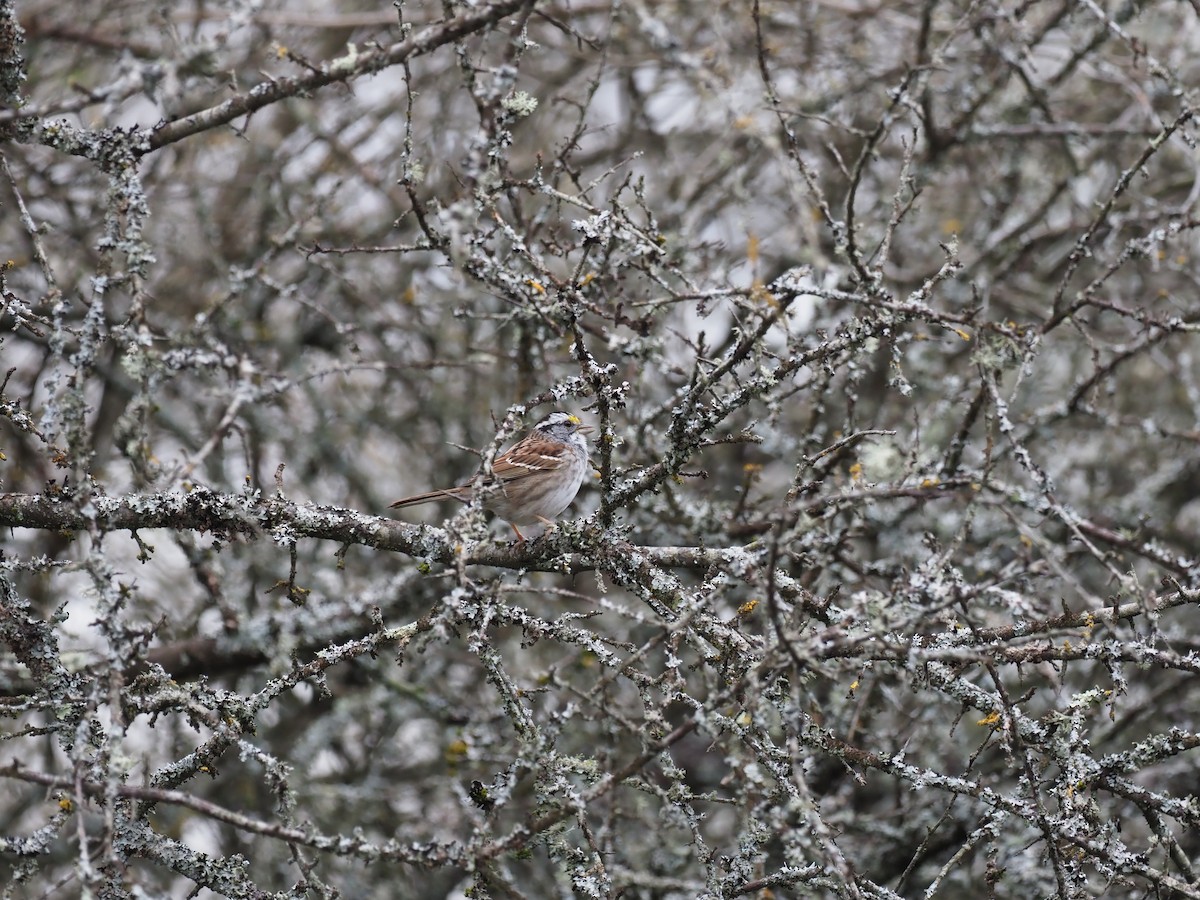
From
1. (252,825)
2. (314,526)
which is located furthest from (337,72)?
(252,825)

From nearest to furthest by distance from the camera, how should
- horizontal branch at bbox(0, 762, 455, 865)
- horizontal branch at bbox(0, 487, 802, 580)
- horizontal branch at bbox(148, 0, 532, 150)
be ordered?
horizontal branch at bbox(0, 762, 455, 865), horizontal branch at bbox(148, 0, 532, 150), horizontal branch at bbox(0, 487, 802, 580)

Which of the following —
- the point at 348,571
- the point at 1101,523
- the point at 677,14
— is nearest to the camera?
the point at 1101,523

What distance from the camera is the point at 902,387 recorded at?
12.2 ft

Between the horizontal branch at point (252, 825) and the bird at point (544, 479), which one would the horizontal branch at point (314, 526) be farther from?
the bird at point (544, 479)

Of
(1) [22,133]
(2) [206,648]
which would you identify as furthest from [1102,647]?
(2) [206,648]

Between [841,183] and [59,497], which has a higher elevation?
[841,183]

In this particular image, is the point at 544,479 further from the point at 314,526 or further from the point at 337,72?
the point at 337,72

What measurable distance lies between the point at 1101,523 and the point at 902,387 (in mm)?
3127

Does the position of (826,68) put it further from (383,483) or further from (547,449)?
(383,483)

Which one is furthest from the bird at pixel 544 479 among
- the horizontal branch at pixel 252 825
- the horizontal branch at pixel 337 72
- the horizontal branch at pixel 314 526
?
the horizontal branch at pixel 252 825

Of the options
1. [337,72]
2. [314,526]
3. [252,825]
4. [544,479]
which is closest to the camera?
[252,825]

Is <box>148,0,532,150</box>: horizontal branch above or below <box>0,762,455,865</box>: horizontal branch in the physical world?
above

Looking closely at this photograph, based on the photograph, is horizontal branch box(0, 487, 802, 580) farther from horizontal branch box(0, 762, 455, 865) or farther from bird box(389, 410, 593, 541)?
bird box(389, 410, 593, 541)

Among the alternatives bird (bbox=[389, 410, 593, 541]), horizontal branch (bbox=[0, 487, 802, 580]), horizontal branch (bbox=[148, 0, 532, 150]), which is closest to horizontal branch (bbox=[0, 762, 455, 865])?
horizontal branch (bbox=[0, 487, 802, 580])
